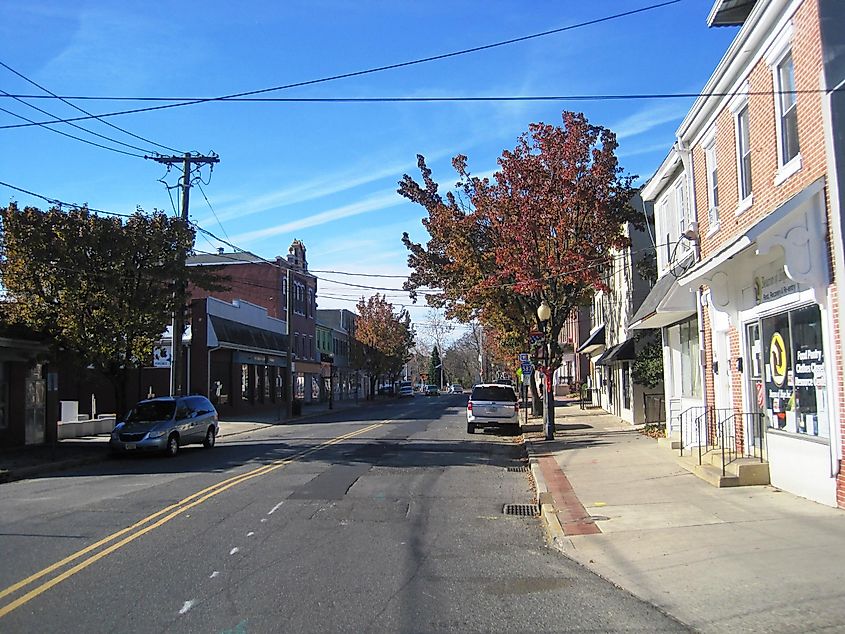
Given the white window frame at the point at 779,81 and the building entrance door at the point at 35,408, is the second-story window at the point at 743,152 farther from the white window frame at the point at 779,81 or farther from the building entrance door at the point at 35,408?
the building entrance door at the point at 35,408

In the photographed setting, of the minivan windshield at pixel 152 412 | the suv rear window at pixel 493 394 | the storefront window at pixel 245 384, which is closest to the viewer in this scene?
the minivan windshield at pixel 152 412

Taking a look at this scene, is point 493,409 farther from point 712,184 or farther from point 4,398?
point 4,398

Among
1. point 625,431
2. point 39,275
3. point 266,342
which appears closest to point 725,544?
point 625,431

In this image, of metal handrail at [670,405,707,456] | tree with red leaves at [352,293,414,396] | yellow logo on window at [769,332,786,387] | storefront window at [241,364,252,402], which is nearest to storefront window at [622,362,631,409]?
metal handrail at [670,405,707,456]

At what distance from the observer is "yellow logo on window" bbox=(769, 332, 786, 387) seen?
11.0m

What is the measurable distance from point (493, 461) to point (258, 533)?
376 inches

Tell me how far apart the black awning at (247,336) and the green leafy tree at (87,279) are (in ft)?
56.0

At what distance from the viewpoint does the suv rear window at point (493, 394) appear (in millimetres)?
26281

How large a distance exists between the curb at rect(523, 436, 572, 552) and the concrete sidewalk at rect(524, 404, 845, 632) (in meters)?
0.02

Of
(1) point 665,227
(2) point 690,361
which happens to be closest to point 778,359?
(2) point 690,361

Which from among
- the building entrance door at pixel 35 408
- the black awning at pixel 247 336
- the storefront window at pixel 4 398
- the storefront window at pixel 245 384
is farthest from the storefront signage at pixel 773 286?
the storefront window at pixel 245 384

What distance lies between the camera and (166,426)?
1991cm

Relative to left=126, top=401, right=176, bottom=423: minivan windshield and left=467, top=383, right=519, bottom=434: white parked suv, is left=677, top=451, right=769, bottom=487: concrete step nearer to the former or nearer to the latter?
left=467, top=383, right=519, bottom=434: white parked suv

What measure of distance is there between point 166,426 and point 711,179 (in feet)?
47.4
